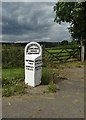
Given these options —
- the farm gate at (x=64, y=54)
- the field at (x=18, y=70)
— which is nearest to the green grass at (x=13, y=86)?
the field at (x=18, y=70)

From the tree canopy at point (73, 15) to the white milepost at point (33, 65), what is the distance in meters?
11.0

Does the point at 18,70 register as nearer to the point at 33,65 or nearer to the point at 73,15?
the point at 33,65

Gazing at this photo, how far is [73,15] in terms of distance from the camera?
22781mm

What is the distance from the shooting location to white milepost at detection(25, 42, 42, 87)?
38.2 feet

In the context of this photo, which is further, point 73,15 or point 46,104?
point 73,15

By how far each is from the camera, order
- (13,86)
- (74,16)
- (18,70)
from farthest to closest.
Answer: (74,16) < (18,70) < (13,86)

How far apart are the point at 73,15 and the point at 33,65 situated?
12013mm

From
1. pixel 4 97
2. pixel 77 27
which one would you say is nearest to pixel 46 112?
pixel 4 97

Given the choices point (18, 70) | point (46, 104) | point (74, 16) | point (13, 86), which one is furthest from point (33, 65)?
point (74, 16)

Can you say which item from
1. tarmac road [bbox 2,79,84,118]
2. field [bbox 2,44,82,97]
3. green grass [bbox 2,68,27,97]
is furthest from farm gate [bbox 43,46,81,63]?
tarmac road [bbox 2,79,84,118]

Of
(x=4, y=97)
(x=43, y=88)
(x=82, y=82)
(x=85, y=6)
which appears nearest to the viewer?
(x=4, y=97)

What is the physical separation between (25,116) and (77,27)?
1732cm

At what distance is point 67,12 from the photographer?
2322cm

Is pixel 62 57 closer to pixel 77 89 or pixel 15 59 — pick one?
pixel 15 59
